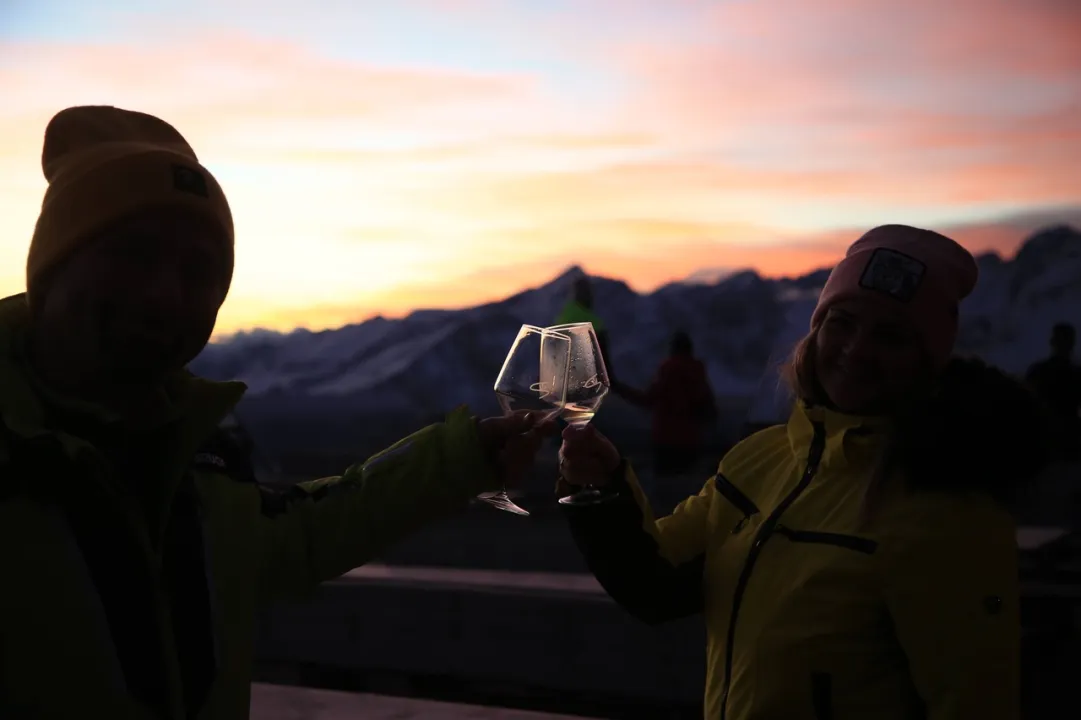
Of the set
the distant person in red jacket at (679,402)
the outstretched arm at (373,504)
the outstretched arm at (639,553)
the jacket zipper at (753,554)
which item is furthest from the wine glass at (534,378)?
the distant person in red jacket at (679,402)

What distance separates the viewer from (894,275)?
7.81 ft

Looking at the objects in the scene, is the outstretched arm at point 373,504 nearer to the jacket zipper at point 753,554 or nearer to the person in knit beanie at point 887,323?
the jacket zipper at point 753,554

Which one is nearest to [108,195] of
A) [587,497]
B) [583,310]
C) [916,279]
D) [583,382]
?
[583,382]

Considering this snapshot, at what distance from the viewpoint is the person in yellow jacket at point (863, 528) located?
7.00 feet

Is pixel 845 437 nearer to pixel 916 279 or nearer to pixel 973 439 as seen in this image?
pixel 973 439

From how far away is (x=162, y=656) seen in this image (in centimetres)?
183

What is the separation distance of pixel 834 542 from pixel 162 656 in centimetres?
127

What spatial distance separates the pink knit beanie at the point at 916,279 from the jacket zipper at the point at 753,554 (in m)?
0.32

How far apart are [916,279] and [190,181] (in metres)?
1.47

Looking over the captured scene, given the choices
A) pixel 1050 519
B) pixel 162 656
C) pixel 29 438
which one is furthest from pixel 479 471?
Answer: pixel 1050 519

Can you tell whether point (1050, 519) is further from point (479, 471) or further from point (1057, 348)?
point (479, 471)

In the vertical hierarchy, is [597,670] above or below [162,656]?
below

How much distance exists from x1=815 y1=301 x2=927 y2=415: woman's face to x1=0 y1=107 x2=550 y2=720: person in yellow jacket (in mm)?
789

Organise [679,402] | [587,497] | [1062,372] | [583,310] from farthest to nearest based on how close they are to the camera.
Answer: [679,402] → [1062,372] → [583,310] → [587,497]
